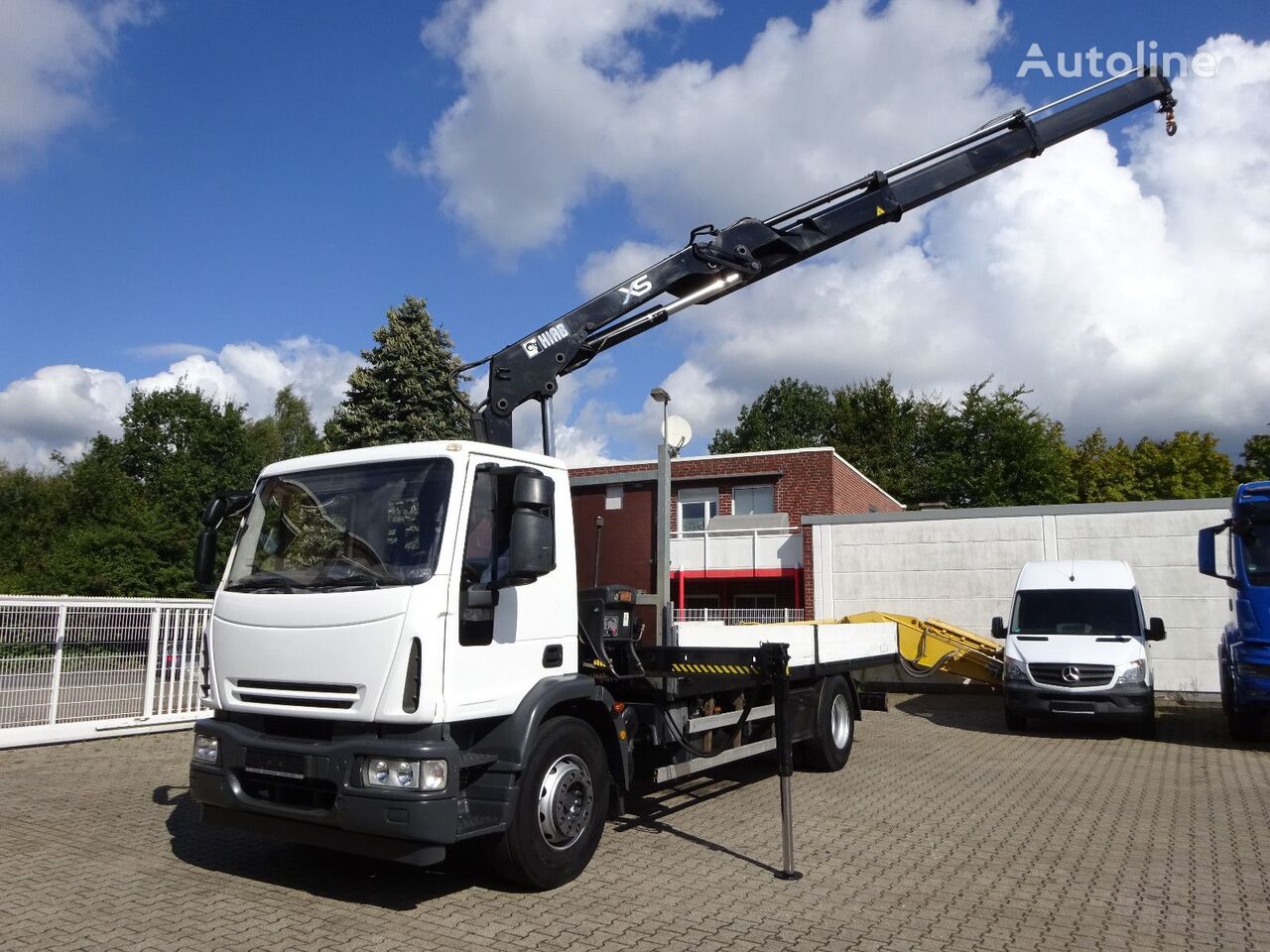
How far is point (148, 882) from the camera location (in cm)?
567

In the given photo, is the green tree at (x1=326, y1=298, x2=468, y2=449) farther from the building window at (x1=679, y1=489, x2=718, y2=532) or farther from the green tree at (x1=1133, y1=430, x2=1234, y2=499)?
the green tree at (x1=1133, y1=430, x2=1234, y2=499)

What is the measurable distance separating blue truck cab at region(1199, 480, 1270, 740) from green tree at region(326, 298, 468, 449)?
66.4ft

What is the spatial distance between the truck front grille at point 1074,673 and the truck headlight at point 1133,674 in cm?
15

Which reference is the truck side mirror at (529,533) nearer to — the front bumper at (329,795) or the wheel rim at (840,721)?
the front bumper at (329,795)

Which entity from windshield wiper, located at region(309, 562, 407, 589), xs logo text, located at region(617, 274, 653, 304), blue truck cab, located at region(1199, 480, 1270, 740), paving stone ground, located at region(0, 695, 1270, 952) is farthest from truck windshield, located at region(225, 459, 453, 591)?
blue truck cab, located at region(1199, 480, 1270, 740)

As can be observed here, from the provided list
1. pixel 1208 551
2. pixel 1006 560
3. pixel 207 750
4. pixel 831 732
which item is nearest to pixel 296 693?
pixel 207 750

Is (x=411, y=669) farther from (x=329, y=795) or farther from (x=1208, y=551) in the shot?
(x=1208, y=551)

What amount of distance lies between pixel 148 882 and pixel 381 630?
2.42 meters

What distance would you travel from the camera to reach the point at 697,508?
3172 centimetres

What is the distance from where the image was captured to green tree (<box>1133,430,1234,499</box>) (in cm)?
4831

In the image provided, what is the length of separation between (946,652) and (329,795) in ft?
43.1

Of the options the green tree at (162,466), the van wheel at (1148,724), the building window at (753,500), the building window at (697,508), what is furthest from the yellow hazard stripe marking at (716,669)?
the green tree at (162,466)

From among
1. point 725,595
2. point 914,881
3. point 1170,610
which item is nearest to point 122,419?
→ point 725,595

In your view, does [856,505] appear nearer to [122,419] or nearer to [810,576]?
[810,576]
